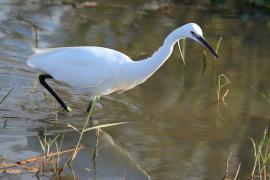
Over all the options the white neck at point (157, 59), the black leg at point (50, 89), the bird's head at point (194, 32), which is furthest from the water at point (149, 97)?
the bird's head at point (194, 32)

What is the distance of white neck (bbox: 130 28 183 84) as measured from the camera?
6199mm

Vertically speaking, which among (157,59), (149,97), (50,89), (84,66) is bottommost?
(149,97)

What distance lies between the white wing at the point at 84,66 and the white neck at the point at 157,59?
0.58 feet

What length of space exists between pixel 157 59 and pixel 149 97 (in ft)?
3.50

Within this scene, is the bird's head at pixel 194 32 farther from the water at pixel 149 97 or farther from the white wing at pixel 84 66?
the water at pixel 149 97

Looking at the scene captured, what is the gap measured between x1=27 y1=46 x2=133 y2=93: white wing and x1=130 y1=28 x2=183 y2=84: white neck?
18 cm

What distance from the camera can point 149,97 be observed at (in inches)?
288

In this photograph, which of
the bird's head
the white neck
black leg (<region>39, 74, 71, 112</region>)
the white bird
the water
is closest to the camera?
the water

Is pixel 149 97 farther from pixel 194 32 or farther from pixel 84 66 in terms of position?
pixel 194 32

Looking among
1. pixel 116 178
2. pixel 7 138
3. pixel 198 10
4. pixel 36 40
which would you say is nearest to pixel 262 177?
pixel 116 178

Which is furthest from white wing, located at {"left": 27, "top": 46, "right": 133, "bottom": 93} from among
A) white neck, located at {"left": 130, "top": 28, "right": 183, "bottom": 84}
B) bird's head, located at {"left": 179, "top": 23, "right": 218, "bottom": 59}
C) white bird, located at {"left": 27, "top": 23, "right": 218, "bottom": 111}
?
bird's head, located at {"left": 179, "top": 23, "right": 218, "bottom": 59}

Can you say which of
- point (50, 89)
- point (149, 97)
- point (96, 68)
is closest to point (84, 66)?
point (96, 68)

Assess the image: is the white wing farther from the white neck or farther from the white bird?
the white neck

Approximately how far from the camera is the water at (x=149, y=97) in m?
5.66
